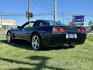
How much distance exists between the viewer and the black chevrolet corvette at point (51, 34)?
10883 mm

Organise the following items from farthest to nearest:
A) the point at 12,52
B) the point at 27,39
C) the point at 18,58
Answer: the point at 27,39 < the point at 12,52 < the point at 18,58

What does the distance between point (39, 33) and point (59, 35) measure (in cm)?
89

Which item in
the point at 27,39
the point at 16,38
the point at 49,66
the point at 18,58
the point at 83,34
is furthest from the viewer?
the point at 16,38

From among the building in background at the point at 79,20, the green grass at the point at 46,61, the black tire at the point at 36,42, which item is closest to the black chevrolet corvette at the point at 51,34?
the black tire at the point at 36,42

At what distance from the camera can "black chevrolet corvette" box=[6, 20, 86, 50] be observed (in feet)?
35.7

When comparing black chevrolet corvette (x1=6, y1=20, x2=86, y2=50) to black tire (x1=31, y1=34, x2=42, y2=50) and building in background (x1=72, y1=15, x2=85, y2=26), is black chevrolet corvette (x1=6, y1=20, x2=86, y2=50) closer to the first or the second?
black tire (x1=31, y1=34, x2=42, y2=50)

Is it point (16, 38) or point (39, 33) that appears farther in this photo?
point (16, 38)

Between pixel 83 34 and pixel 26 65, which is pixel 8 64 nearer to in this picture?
pixel 26 65

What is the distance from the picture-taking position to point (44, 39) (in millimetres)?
11008

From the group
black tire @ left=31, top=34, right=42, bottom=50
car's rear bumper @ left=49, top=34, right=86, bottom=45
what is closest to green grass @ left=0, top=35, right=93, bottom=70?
car's rear bumper @ left=49, top=34, right=86, bottom=45

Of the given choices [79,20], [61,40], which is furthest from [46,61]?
[79,20]

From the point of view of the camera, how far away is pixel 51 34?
35.4 ft

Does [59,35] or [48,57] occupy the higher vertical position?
[59,35]

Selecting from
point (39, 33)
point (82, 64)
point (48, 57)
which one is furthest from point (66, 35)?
point (82, 64)
